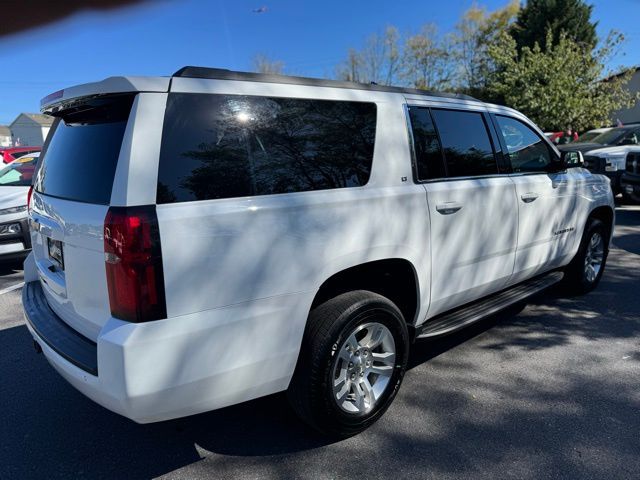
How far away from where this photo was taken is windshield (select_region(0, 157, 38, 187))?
704cm

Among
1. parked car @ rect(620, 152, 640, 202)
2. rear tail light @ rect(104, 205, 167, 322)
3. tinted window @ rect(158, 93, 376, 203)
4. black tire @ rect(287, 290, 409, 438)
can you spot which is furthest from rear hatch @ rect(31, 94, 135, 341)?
parked car @ rect(620, 152, 640, 202)

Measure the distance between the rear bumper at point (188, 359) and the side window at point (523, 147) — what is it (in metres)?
2.45

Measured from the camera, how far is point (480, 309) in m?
3.57

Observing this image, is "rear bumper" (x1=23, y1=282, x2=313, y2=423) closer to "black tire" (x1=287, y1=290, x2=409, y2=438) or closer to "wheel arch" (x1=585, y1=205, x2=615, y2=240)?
"black tire" (x1=287, y1=290, x2=409, y2=438)

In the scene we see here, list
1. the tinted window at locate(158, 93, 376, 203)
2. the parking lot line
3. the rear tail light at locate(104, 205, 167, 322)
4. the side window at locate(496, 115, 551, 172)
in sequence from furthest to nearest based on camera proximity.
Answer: the parking lot line < the side window at locate(496, 115, 551, 172) < the tinted window at locate(158, 93, 376, 203) < the rear tail light at locate(104, 205, 167, 322)

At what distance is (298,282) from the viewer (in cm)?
232

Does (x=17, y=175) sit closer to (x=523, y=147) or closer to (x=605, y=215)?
(x=523, y=147)

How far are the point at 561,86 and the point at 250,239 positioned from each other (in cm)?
2063

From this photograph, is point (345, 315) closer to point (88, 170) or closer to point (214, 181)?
point (214, 181)

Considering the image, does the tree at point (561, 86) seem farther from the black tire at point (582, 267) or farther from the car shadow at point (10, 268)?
the car shadow at point (10, 268)

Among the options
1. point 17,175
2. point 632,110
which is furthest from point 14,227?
point 632,110

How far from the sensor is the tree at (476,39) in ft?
112

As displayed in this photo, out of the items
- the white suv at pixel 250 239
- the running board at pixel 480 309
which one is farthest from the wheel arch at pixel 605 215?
the white suv at pixel 250 239

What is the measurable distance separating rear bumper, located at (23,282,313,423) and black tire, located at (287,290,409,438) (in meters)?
0.10
